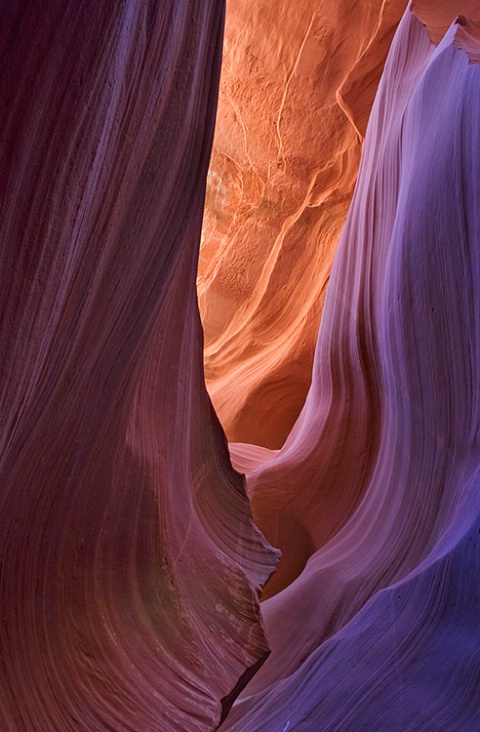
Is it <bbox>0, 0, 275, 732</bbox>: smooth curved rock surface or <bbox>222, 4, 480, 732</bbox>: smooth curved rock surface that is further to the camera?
<bbox>222, 4, 480, 732</bbox>: smooth curved rock surface

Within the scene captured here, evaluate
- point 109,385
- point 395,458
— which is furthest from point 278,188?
point 109,385

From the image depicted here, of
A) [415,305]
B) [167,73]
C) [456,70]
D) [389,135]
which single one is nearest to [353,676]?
[415,305]

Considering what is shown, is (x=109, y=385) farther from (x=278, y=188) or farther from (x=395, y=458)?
(x=278, y=188)

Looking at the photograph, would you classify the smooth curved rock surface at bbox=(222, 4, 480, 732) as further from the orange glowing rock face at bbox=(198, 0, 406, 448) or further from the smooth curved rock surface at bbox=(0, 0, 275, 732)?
the orange glowing rock face at bbox=(198, 0, 406, 448)

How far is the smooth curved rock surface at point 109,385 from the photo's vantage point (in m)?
1.02

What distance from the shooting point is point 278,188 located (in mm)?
3918

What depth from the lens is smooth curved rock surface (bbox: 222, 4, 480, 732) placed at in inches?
51.5

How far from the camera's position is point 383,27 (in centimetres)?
339

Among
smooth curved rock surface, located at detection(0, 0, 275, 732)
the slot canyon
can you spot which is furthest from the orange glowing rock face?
smooth curved rock surface, located at detection(0, 0, 275, 732)

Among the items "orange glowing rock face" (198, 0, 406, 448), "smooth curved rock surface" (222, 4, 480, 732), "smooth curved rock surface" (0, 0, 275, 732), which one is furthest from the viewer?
"orange glowing rock face" (198, 0, 406, 448)

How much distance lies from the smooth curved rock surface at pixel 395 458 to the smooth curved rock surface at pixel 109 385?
0.25m

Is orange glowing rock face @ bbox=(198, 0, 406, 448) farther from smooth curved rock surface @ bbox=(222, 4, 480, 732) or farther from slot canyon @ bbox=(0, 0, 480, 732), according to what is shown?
slot canyon @ bbox=(0, 0, 480, 732)

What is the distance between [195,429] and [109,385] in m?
0.46

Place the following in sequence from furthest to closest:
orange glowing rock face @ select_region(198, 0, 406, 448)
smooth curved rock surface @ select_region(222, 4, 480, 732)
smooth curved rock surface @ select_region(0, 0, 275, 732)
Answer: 1. orange glowing rock face @ select_region(198, 0, 406, 448)
2. smooth curved rock surface @ select_region(222, 4, 480, 732)
3. smooth curved rock surface @ select_region(0, 0, 275, 732)
